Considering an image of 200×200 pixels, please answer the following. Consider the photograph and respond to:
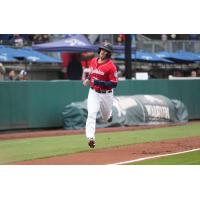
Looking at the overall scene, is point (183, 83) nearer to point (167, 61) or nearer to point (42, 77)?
point (167, 61)

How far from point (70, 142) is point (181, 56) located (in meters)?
6.28

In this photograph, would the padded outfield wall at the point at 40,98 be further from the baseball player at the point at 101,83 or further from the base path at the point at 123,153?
the baseball player at the point at 101,83

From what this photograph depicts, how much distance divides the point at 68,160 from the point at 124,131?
6.46 metres

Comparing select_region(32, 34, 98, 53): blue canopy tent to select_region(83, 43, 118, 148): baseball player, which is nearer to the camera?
select_region(83, 43, 118, 148): baseball player

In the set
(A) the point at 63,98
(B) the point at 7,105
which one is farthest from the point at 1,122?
(A) the point at 63,98

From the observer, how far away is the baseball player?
12.9 metres

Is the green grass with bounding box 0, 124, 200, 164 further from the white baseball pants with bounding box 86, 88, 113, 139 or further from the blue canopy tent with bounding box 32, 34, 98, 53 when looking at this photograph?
the blue canopy tent with bounding box 32, 34, 98, 53

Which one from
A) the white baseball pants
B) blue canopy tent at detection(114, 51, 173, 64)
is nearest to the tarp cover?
blue canopy tent at detection(114, 51, 173, 64)

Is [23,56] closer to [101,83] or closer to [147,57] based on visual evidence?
[147,57]

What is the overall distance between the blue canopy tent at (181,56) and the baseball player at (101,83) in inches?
264

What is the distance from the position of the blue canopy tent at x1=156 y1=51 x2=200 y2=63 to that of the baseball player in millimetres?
6696

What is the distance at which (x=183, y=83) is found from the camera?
2300 cm

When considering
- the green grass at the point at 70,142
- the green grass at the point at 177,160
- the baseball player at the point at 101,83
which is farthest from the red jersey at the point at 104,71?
the green grass at the point at 70,142

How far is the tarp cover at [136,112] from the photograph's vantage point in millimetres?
19875
